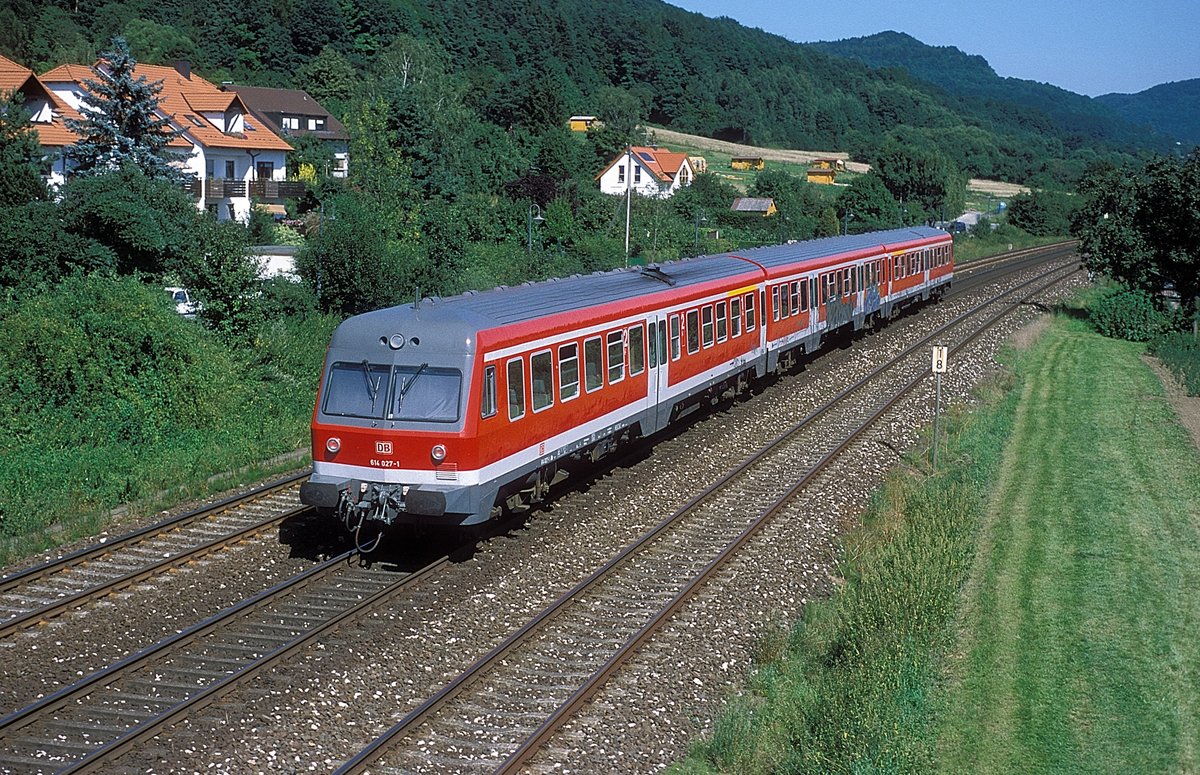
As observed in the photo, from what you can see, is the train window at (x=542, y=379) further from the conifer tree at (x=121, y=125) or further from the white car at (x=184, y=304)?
the conifer tree at (x=121, y=125)

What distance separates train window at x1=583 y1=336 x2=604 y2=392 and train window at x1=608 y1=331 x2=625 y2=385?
31cm

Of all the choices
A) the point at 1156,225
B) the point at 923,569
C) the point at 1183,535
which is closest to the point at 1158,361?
the point at 1156,225

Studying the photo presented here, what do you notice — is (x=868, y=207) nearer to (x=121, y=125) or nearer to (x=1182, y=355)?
(x=1182, y=355)

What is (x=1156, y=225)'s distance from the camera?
37.5 m

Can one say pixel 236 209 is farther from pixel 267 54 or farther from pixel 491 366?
pixel 267 54

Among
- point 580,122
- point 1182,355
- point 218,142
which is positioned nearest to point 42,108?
point 218,142

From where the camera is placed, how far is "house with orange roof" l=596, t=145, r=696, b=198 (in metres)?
90.7

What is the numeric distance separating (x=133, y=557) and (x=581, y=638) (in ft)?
20.1

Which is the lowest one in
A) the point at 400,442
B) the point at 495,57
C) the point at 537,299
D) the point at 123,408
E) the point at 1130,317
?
the point at 123,408

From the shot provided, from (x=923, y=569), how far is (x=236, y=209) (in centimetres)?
5033

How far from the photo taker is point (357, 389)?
1441 centimetres

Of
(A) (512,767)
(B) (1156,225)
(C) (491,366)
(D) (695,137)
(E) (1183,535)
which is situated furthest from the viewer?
(D) (695,137)

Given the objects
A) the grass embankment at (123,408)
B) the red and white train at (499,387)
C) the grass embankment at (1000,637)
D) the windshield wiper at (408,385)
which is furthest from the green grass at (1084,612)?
the grass embankment at (123,408)

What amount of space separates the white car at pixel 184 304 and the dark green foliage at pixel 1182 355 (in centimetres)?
2338
